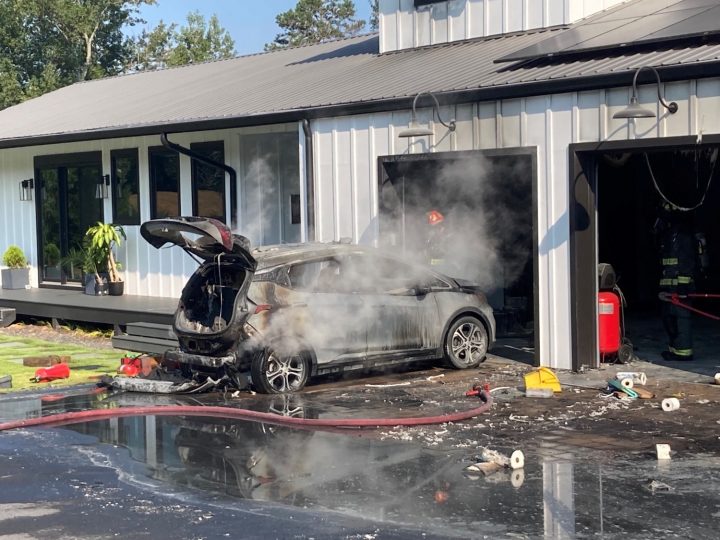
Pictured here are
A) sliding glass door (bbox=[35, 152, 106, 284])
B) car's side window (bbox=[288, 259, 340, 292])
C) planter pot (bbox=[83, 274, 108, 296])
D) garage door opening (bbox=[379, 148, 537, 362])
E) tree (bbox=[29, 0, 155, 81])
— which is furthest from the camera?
tree (bbox=[29, 0, 155, 81])

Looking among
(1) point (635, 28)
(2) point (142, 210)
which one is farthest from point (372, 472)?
(2) point (142, 210)

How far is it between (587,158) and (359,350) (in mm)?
3475

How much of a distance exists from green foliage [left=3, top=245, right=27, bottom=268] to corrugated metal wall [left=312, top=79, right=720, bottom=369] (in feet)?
32.3

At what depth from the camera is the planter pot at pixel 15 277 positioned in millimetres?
21812

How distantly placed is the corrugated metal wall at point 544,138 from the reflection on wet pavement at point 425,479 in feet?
11.2

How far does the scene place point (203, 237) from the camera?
35.9 feet

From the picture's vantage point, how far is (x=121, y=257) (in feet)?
65.4

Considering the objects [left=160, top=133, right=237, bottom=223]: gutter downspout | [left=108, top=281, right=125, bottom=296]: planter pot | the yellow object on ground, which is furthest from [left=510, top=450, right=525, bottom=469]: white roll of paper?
[left=108, top=281, right=125, bottom=296]: planter pot

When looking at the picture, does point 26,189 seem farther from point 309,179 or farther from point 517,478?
point 517,478

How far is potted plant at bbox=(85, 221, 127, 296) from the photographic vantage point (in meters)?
19.3

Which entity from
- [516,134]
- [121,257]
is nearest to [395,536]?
[516,134]

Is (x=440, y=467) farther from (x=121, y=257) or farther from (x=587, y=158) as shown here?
(x=121, y=257)

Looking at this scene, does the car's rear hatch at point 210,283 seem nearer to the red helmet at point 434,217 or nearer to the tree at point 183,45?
the red helmet at point 434,217

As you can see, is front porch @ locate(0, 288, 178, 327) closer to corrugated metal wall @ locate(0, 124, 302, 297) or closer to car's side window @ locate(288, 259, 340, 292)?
corrugated metal wall @ locate(0, 124, 302, 297)
